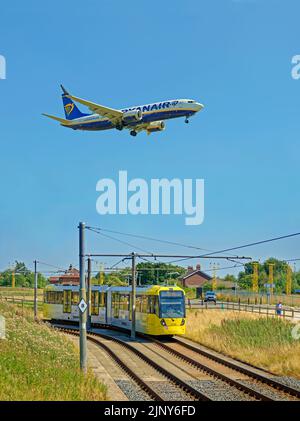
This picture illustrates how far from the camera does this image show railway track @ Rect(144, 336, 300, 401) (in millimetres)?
18372

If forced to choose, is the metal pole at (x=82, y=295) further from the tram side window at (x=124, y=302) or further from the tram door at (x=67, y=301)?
the tram door at (x=67, y=301)

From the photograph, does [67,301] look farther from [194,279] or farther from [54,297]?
[194,279]

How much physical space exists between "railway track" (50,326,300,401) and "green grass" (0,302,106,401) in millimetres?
2246

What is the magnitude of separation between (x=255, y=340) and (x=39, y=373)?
1694 centimetres

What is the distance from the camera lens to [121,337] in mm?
37719

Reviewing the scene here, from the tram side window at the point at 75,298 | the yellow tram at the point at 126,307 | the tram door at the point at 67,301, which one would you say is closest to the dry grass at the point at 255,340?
the yellow tram at the point at 126,307

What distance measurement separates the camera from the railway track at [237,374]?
1837 centimetres

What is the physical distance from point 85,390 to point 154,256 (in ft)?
65.2

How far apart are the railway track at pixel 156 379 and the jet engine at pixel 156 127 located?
25557 millimetres

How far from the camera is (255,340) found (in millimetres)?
31828

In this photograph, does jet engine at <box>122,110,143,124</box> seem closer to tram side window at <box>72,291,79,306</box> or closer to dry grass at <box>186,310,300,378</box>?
tram side window at <box>72,291,79,306</box>
